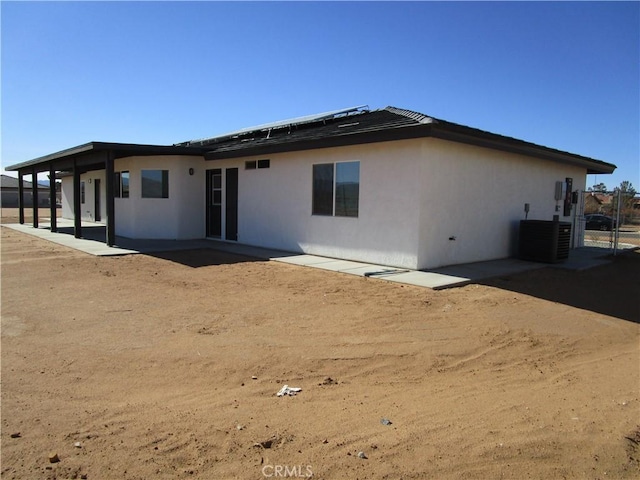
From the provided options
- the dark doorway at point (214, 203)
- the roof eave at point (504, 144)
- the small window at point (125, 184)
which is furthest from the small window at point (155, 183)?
the roof eave at point (504, 144)

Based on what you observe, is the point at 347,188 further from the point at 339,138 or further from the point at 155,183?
the point at 155,183

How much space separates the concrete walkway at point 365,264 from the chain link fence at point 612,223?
1525mm

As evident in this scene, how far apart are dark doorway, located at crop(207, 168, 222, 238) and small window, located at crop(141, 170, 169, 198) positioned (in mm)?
1452

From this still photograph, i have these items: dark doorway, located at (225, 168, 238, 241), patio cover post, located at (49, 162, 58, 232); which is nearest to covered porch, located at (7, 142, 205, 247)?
patio cover post, located at (49, 162, 58, 232)

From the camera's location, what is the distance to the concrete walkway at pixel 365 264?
895cm

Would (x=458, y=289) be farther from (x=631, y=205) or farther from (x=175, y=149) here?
(x=631, y=205)

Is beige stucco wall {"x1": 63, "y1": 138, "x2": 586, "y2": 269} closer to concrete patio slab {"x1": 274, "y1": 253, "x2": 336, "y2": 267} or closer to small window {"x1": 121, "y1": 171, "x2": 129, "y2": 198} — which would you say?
concrete patio slab {"x1": 274, "y1": 253, "x2": 336, "y2": 267}

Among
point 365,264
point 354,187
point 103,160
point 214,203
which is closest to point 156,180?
point 103,160

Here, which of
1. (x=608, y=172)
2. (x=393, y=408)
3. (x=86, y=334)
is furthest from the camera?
(x=608, y=172)

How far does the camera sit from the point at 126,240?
51.5 feet

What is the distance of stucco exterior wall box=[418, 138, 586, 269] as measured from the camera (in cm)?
980

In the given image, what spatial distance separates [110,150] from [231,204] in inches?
155

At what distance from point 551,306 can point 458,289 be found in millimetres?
1515

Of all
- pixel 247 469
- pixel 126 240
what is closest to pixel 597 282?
pixel 247 469
